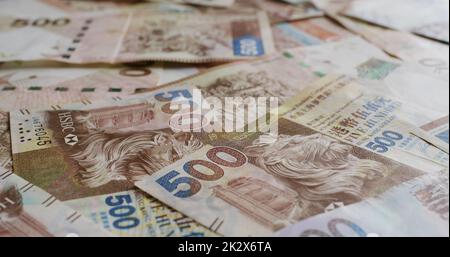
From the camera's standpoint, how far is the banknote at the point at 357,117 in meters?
0.52

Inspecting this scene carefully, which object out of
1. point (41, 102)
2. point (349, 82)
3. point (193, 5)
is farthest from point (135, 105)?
point (193, 5)

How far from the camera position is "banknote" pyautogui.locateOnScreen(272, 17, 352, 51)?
0.79m

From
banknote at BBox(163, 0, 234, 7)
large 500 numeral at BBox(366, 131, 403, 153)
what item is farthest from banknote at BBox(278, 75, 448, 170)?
banknote at BBox(163, 0, 234, 7)

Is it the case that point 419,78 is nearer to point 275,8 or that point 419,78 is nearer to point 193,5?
point 275,8

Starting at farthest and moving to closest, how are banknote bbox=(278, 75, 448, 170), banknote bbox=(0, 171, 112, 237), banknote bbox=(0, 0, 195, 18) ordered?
banknote bbox=(0, 0, 195, 18) < banknote bbox=(278, 75, 448, 170) < banknote bbox=(0, 171, 112, 237)

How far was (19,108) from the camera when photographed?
1.95ft

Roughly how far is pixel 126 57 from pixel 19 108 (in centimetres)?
18

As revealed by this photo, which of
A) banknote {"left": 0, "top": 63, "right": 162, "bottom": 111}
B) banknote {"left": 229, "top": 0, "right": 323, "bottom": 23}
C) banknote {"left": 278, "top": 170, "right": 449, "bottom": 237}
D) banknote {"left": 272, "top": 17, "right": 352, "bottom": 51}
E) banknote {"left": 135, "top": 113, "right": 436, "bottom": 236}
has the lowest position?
banknote {"left": 278, "top": 170, "right": 449, "bottom": 237}

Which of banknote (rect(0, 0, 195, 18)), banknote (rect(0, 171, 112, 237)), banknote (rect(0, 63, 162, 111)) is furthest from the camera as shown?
banknote (rect(0, 0, 195, 18))

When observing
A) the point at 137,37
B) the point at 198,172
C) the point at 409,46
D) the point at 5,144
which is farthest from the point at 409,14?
the point at 5,144

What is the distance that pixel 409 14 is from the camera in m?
0.87

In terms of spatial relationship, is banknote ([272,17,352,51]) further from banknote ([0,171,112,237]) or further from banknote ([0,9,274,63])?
banknote ([0,171,112,237])
